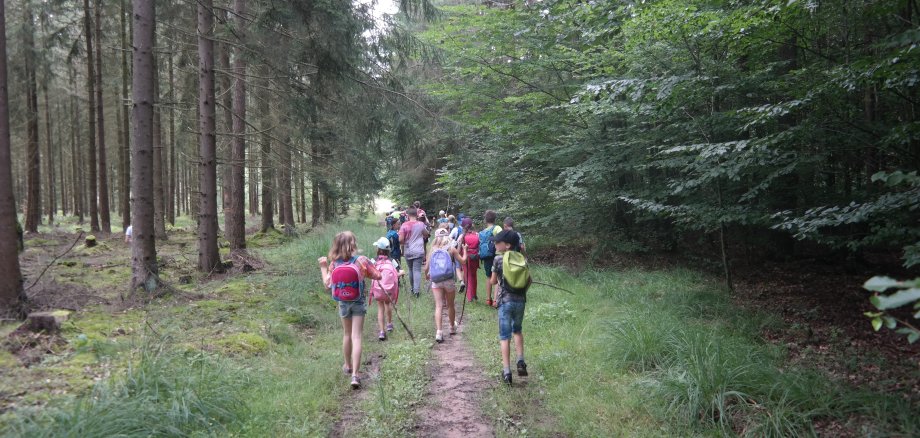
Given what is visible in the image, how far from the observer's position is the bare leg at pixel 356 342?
18.6 ft

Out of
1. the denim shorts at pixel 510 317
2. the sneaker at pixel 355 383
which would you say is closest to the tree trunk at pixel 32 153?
the sneaker at pixel 355 383

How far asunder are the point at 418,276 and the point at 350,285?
5.01m

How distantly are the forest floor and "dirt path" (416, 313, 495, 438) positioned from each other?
26 millimetres

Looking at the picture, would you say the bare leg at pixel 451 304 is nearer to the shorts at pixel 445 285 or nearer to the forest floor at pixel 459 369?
the shorts at pixel 445 285

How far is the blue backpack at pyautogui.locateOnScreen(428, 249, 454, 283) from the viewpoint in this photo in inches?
302

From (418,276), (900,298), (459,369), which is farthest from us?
(418,276)

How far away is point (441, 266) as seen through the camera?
7699 millimetres

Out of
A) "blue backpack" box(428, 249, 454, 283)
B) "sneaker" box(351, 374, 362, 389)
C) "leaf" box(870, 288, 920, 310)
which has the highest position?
"leaf" box(870, 288, 920, 310)

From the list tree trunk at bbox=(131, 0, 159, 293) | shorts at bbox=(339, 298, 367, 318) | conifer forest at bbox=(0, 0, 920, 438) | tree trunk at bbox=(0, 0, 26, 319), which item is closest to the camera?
conifer forest at bbox=(0, 0, 920, 438)

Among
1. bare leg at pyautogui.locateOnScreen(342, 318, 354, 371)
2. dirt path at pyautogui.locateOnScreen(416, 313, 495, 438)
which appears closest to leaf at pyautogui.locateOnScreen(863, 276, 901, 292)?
dirt path at pyautogui.locateOnScreen(416, 313, 495, 438)

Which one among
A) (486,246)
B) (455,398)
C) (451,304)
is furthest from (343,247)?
(486,246)

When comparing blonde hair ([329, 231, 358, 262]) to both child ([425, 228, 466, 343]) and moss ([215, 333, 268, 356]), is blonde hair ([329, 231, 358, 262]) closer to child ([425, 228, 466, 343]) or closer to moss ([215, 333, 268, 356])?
moss ([215, 333, 268, 356])

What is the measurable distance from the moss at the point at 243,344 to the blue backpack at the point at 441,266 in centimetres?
263

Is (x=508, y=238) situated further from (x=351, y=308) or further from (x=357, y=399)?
(x=357, y=399)
